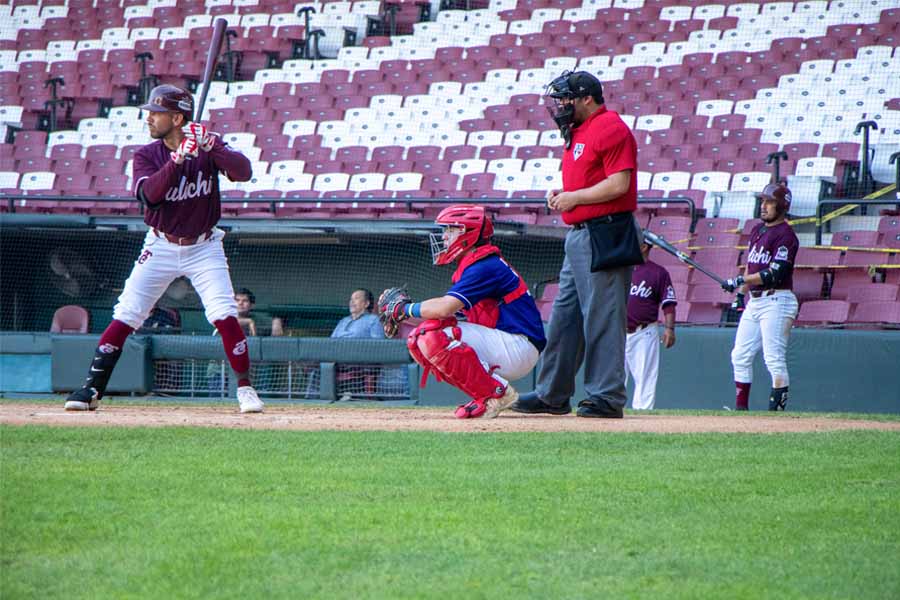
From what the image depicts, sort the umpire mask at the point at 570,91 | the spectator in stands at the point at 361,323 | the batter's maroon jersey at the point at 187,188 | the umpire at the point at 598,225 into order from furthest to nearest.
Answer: the spectator in stands at the point at 361,323 → the batter's maroon jersey at the point at 187,188 → the umpire mask at the point at 570,91 → the umpire at the point at 598,225

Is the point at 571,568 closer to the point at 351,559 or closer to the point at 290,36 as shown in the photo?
the point at 351,559

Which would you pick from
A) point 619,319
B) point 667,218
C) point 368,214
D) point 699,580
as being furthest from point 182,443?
point 368,214

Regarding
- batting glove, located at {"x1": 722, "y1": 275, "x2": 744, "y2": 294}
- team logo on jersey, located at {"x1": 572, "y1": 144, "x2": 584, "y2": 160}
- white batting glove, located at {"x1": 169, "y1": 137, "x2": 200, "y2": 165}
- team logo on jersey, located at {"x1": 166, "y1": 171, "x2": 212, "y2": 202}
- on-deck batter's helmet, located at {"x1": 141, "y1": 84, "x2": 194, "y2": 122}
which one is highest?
on-deck batter's helmet, located at {"x1": 141, "y1": 84, "x2": 194, "y2": 122}

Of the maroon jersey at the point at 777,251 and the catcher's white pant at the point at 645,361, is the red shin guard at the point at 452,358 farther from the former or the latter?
the catcher's white pant at the point at 645,361

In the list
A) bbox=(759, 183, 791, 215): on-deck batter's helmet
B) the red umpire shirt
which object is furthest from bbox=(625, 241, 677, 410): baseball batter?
the red umpire shirt

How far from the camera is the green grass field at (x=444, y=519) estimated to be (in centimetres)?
286

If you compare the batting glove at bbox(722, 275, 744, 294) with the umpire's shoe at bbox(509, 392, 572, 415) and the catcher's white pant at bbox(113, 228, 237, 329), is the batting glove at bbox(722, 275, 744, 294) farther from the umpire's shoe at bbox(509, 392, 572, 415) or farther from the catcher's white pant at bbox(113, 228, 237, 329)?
the catcher's white pant at bbox(113, 228, 237, 329)

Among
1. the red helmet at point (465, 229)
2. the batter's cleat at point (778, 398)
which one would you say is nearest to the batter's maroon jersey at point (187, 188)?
the red helmet at point (465, 229)

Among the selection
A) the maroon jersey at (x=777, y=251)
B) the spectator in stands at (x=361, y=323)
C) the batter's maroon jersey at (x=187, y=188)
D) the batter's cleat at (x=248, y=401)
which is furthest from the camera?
the spectator in stands at (x=361, y=323)

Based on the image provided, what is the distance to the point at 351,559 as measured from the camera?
304 cm

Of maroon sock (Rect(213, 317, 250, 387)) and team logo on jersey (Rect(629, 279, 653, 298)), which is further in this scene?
team logo on jersey (Rect(629, 279, 653, 298))

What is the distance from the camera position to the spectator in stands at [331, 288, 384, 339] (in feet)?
36.3

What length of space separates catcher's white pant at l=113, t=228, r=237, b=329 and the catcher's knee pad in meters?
1.27

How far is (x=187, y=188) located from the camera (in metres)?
6.49
